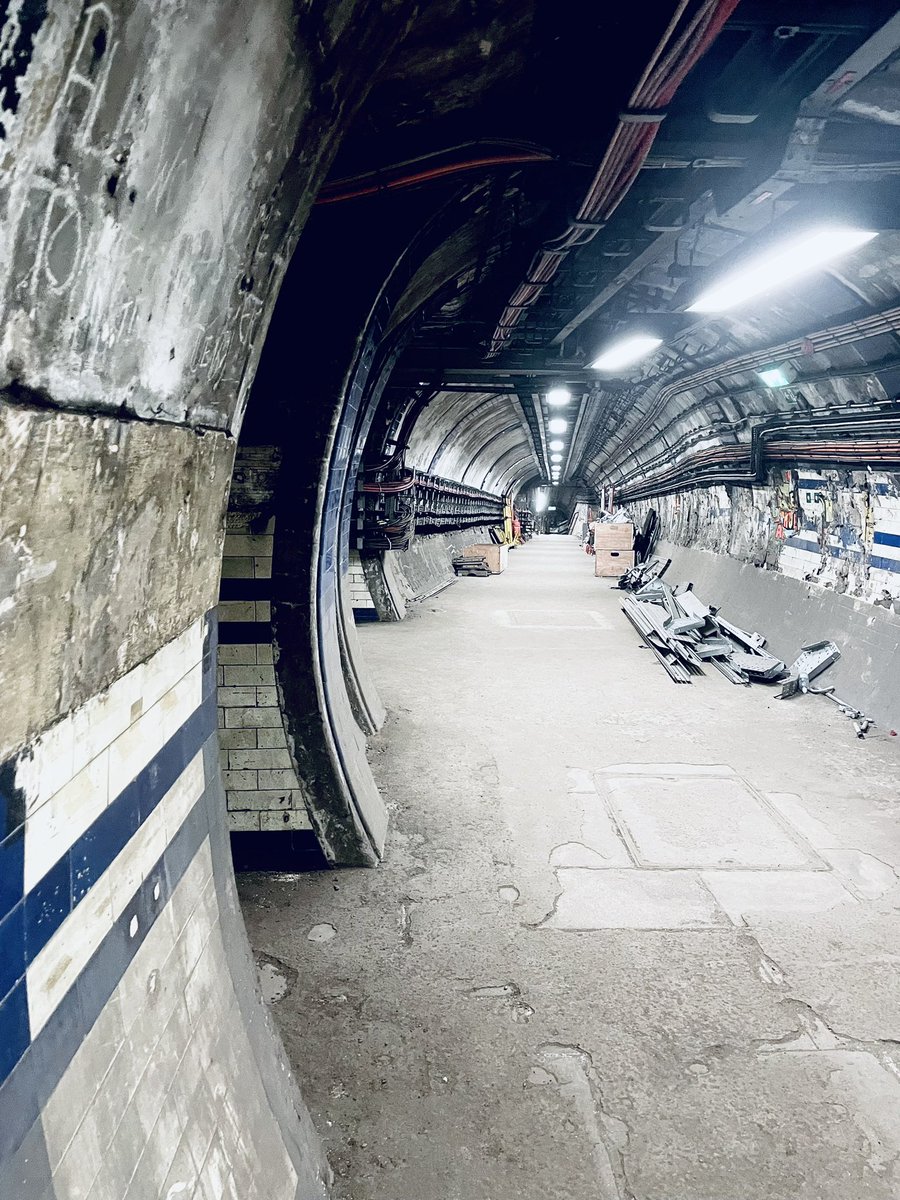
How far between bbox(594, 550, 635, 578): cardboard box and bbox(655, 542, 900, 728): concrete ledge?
724cm

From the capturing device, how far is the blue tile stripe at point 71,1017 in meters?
1.27

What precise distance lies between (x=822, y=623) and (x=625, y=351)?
15.9ft

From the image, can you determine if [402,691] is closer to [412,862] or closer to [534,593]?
[412,862]

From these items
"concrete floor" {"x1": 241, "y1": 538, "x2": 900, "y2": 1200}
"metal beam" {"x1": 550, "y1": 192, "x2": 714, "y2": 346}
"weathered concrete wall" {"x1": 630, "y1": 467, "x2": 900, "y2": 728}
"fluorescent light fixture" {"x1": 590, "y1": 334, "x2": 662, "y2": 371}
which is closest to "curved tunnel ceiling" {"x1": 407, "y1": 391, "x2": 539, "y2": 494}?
"fluorescent light fixture" {"x1": 590, "y1": 334, "x2": 662, "y2": 371}

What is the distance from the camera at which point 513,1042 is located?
126 inches

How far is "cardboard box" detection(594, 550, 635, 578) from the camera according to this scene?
880 inches

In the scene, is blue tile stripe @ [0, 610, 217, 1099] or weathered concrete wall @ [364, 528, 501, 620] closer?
blue tile stripe @ [0, 610, 217, 1099]

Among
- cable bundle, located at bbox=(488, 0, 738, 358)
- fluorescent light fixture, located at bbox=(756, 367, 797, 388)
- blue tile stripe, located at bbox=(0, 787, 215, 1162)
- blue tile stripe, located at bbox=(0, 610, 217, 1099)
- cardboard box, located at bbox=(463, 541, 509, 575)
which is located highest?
fluorescent light fixture, located at bbox=(756, 367, 797, 388)

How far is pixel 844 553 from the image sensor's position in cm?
927

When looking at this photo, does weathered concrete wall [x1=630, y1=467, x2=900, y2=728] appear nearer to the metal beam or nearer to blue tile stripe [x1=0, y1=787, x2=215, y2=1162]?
the metal beam

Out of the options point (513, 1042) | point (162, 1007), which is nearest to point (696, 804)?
point (513, 1042)

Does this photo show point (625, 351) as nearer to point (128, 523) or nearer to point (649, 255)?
point (649, 255)

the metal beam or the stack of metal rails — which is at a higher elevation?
the metal beam

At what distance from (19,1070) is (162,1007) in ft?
2.30
